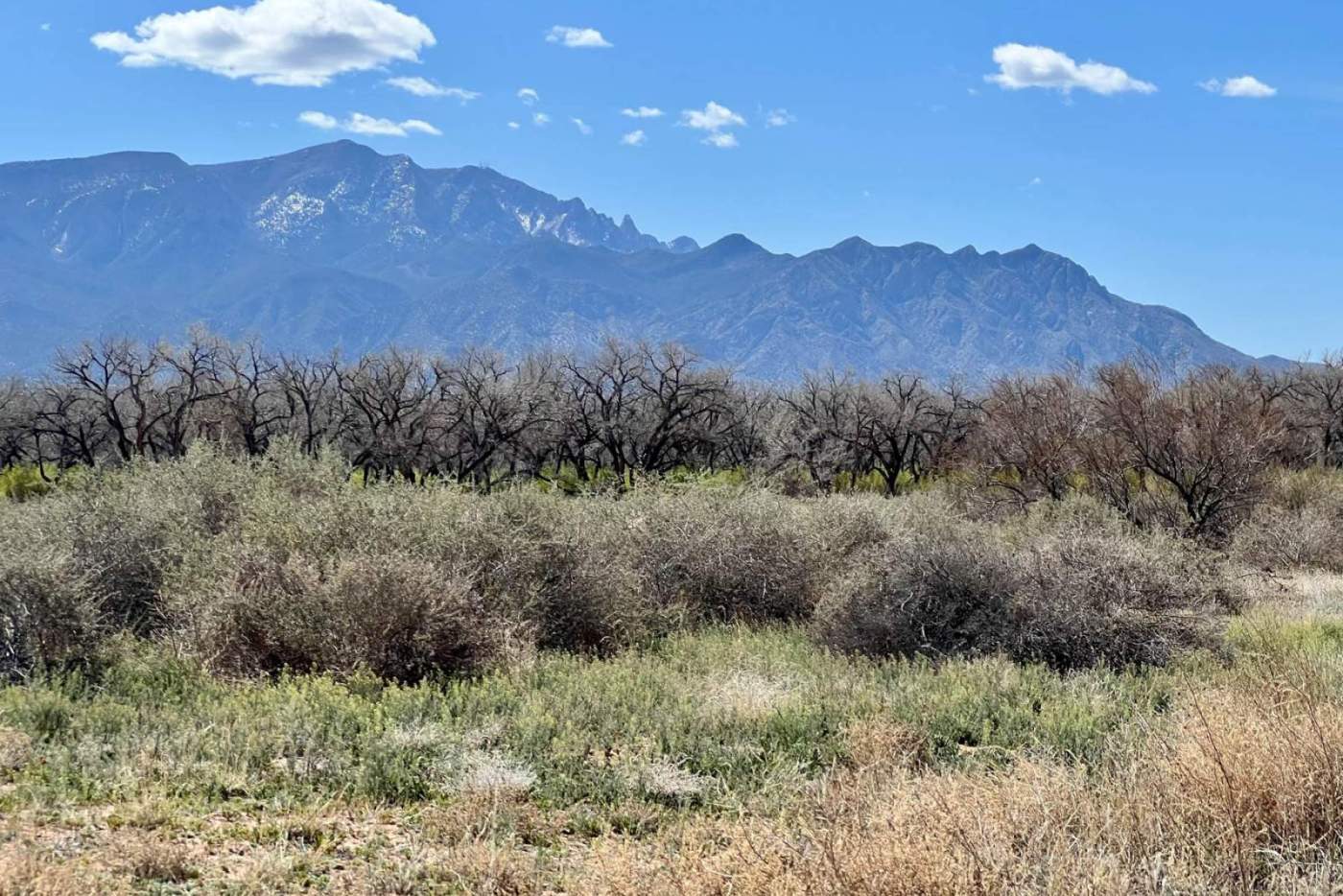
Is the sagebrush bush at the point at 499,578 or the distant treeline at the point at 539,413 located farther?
the distant treeline at the point at 539,413

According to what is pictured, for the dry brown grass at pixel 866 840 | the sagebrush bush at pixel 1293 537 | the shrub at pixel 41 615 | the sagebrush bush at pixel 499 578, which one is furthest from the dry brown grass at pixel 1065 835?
the sagebrush bush at pixel 1293 537

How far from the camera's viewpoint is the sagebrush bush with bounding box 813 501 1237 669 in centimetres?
1027

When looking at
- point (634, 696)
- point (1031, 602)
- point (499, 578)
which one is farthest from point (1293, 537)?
point (634, 696)

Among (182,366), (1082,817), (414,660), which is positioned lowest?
(414,660)

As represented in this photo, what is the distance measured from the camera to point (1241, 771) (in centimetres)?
507

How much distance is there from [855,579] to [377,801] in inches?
260

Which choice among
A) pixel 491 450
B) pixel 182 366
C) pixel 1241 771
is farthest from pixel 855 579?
pixel 182 366

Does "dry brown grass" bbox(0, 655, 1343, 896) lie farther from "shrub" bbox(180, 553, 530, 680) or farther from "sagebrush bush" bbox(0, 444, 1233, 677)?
"sagebrush bush" bbox(0, 444, 1233, 677)

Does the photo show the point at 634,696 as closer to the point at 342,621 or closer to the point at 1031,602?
the point at 342,621

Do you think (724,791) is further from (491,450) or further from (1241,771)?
(491,450)

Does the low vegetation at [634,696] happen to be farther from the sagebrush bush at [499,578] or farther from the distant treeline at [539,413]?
the distant treeline at [539,413]

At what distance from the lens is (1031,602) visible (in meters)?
10.6

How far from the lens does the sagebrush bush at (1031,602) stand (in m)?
10.3

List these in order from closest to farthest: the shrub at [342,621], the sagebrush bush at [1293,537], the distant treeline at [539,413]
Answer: the shrub at [342,621] → the sagebrush bush at [1293,537] → the distant treeline at [539,413]
